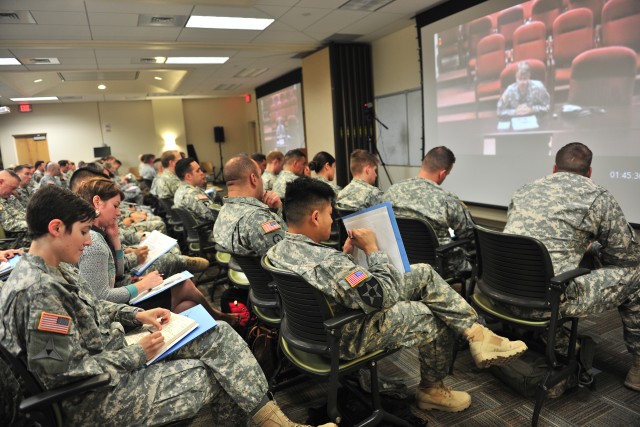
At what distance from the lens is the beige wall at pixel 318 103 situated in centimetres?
733

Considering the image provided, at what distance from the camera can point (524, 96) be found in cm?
436

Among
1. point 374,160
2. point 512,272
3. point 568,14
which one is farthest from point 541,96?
point 512,272

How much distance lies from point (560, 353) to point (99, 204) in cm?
264

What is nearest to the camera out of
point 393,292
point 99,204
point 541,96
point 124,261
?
point 393,292

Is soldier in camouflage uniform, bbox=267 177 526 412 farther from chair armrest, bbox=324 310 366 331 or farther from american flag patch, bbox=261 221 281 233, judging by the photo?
american flag patch, bbox=261 221 281 233

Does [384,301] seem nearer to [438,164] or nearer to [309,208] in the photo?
[309,208]

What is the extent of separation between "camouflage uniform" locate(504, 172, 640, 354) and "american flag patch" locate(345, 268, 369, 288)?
939 mm

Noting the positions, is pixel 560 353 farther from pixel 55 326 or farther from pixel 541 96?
pixel 541 96

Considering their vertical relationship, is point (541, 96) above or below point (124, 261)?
above

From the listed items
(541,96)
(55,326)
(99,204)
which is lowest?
(55,326)

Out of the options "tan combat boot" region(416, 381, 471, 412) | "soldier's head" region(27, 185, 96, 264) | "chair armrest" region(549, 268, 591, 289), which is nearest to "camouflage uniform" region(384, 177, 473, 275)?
"tan combat boot" region(416, 381, 471, 412)

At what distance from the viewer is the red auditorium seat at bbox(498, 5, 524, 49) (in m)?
4.25

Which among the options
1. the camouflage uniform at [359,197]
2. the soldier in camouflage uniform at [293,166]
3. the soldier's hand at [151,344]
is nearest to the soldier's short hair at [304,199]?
the soldier's hand at [151,344]

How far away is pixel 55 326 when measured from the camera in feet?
4.09
